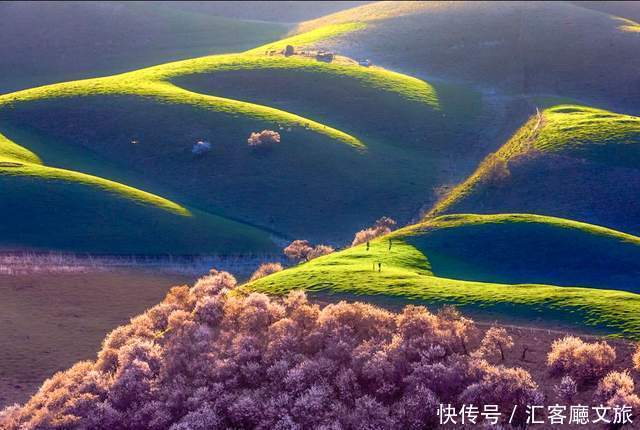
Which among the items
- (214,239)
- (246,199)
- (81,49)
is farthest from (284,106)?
(81,49)

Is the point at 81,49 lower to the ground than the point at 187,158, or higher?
higher

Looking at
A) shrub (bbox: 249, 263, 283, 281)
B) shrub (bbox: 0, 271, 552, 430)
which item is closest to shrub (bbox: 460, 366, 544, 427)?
shrub (bbox: 0, 271, 552, 430)

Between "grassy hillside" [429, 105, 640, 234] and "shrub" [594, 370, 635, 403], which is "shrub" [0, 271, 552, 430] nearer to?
"shrub" [594, 370, 635, 403]

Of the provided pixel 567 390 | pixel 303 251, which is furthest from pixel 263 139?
pixel 567 390

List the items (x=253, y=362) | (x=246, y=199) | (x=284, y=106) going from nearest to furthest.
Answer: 1. (x=253, y=362)
2. (x=246, y=199)
3. (x=284, y=106)

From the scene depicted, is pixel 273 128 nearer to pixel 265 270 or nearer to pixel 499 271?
pixel 265 270

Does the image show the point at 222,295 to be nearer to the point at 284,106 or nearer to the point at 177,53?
the point at 284,106

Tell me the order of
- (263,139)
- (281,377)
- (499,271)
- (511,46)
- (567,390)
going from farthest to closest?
(511,46)
(263,139)
(499,271)
(281,377)
(567,390)
